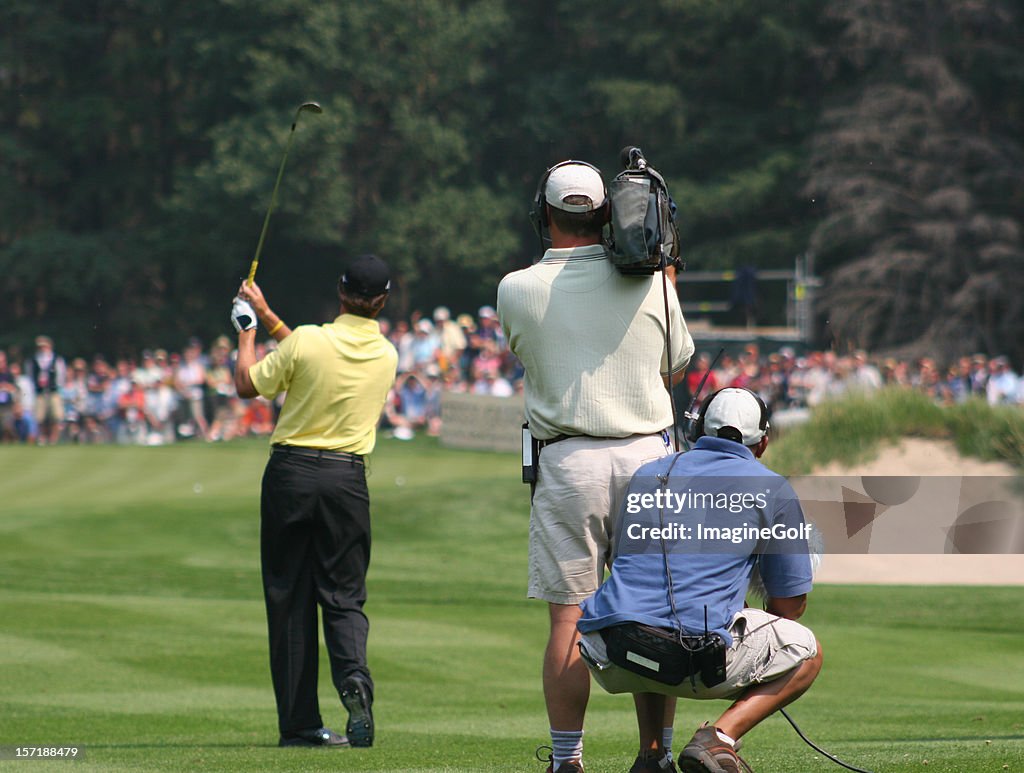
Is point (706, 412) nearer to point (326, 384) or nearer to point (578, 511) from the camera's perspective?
point (578, 511)

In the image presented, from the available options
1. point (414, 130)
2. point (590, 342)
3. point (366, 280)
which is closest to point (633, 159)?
point (590, 342)

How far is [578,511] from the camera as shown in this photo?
559 cm

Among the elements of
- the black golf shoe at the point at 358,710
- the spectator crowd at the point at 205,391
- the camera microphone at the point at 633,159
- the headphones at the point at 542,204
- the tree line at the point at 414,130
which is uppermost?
the tree line at the point at 414,130

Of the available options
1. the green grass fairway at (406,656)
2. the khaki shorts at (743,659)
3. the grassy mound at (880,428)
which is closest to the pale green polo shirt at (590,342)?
the khaki shorts at (743,659)

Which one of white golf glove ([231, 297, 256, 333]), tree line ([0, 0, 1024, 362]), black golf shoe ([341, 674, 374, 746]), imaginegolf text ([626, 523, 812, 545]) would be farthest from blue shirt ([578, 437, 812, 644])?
tree line ([0, 0, 1024, 362])

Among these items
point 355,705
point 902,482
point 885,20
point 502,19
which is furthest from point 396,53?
point 355,705

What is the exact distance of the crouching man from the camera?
5.15 metres

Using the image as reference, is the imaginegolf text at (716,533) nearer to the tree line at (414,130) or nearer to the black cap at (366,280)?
the black cap at (366,280)

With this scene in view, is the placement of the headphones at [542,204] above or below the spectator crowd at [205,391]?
above

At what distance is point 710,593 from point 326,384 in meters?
2.83

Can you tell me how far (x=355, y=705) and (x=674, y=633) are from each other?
8.97 feet

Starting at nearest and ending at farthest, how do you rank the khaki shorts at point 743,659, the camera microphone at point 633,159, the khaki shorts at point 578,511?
the khaki shorts at point 743,659
the khaki shorts at point 578,511
the camera microphone at point 633,159

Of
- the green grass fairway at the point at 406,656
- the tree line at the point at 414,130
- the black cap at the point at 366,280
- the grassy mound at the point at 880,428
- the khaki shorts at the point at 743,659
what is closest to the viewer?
the khaki shorts at the point at 743,659

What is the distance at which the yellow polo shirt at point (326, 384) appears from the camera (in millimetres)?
7535
